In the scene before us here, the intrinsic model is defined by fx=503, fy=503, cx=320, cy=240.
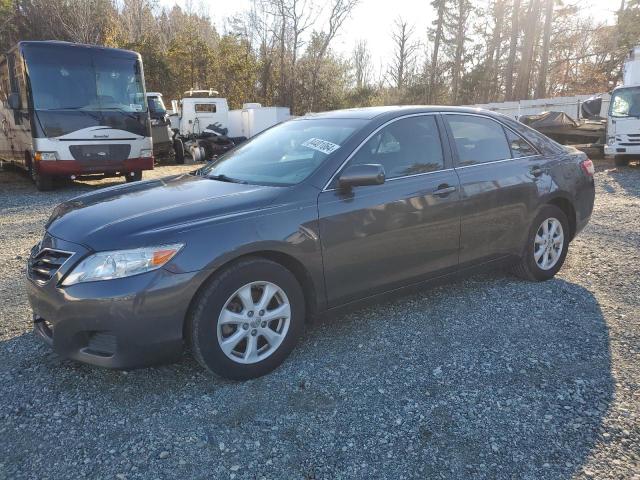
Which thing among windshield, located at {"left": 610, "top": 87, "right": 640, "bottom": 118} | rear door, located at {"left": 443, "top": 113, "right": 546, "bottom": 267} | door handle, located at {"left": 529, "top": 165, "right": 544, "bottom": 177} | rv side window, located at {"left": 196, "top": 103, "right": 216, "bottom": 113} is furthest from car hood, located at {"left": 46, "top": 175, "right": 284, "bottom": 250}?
rv side window, located at {"left": 196, "top": 103, "right": 216, "bottom": 113}

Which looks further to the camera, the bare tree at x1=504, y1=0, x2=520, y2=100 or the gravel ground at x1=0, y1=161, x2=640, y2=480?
the bare tree at x1=504, y1=0, x2=520, y2=100

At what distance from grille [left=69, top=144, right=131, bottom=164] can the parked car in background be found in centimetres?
685

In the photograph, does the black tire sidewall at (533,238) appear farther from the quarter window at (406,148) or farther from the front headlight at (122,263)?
the front headlight at (122,263)

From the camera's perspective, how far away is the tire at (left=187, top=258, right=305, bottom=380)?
2.84m

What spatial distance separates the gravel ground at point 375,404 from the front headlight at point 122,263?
759mm

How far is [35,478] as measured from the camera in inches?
90.4

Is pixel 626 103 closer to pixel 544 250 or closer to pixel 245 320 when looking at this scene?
pixel 544 250

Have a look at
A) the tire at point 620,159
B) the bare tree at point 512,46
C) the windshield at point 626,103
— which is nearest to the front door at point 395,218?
the windshield at point 626,103

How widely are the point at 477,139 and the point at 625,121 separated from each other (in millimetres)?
11066

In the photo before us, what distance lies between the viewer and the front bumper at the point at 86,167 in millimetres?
9820

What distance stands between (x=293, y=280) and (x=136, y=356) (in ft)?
3.28

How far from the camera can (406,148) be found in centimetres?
380

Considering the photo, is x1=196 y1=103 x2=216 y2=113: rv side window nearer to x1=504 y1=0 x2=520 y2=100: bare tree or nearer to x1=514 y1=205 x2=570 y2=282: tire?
x1=514 y1=205 x2=570 y2=282: tire

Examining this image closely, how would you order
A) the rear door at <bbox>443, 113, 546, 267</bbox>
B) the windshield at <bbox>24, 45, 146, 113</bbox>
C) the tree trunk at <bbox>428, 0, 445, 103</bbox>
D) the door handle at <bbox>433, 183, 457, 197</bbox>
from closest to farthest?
the door handle at <bbox>433, 183, 457, 197</bbox>, the rear door at <bbox>443, 113, 546, 267</bbox>, the windshield at <bbox>24, 45, 146, 113</bbox>, the tree trunk at <bbox>428, 0, 445, 103</bbox>
